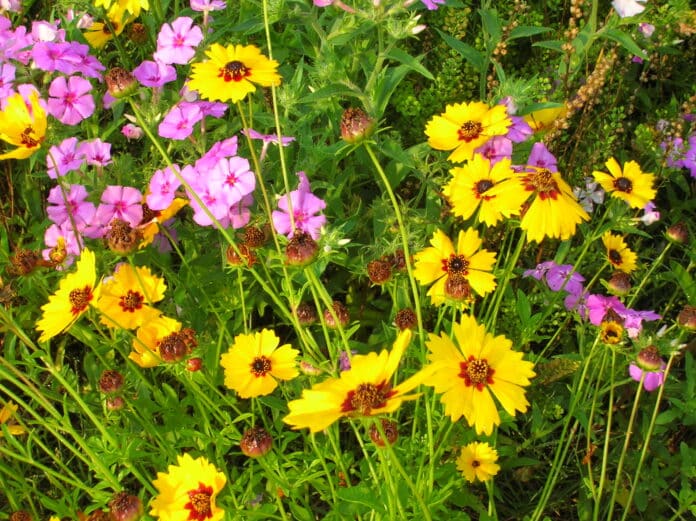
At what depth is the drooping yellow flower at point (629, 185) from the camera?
1402 mm

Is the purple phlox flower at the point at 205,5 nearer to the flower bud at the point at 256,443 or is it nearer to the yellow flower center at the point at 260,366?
the yellow flower center at the point at 260,366

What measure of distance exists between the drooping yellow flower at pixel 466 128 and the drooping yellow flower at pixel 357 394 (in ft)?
2.05

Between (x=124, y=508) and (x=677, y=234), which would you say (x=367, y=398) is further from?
(x=677, y=234)

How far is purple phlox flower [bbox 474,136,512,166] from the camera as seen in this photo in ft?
4.94

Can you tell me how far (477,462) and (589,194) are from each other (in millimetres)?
870

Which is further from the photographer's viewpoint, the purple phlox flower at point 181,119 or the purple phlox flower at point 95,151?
the purple phlox flower at point 95,151

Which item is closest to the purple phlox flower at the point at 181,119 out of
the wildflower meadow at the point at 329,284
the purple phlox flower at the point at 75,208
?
the wildflower meadow at the point at 329,284

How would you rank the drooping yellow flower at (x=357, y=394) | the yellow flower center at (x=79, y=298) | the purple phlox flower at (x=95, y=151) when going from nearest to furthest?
the drooping yellow flower at (x=357, y=394) < the yellow flower center at (x=79, y=298) < the purple phlox flower at (x=95, y=151)

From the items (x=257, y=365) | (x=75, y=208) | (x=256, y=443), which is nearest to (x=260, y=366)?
(x=257, y=365)

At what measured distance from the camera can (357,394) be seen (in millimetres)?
888

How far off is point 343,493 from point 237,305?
666mm

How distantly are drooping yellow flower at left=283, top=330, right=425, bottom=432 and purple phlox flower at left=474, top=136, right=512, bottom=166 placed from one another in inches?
28.3

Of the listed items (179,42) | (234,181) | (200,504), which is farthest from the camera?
(179,42)

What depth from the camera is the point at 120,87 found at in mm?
1293
